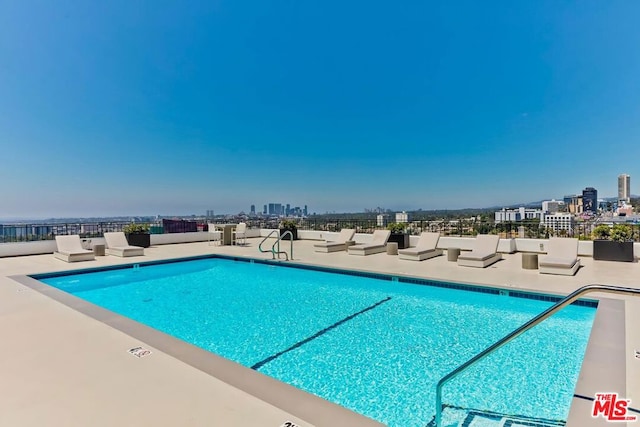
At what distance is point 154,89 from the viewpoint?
15.5 meters

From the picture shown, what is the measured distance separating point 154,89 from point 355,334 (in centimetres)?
1567

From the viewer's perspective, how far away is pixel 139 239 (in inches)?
452

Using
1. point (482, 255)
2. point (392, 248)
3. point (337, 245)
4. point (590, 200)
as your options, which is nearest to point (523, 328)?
point (482, 255)

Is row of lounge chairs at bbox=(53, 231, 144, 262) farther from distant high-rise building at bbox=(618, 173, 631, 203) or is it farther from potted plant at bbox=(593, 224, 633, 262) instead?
distant high-rise building at bbox=(618, 173, 631, 203)

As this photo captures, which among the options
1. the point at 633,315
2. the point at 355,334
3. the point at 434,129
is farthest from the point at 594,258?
the point at 434,129

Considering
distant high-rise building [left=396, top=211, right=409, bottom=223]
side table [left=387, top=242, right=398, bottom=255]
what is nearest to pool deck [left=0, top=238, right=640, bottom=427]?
side table [left=387, top=242, right=398, bottom=255]

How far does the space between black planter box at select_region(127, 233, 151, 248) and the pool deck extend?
277 inches

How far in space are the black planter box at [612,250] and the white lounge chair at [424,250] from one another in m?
3.52

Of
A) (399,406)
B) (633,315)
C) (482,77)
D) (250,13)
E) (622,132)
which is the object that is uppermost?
(250,13)

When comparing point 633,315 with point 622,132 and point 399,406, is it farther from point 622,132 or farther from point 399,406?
point 622,132

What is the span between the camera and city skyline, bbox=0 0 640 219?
13406mm

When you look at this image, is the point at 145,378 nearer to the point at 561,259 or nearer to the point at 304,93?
the point at 561,259

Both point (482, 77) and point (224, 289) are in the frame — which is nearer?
point (224, 289)

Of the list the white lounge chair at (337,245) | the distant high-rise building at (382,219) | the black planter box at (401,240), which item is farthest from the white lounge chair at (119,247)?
the distant high-rise building at (382,219)
